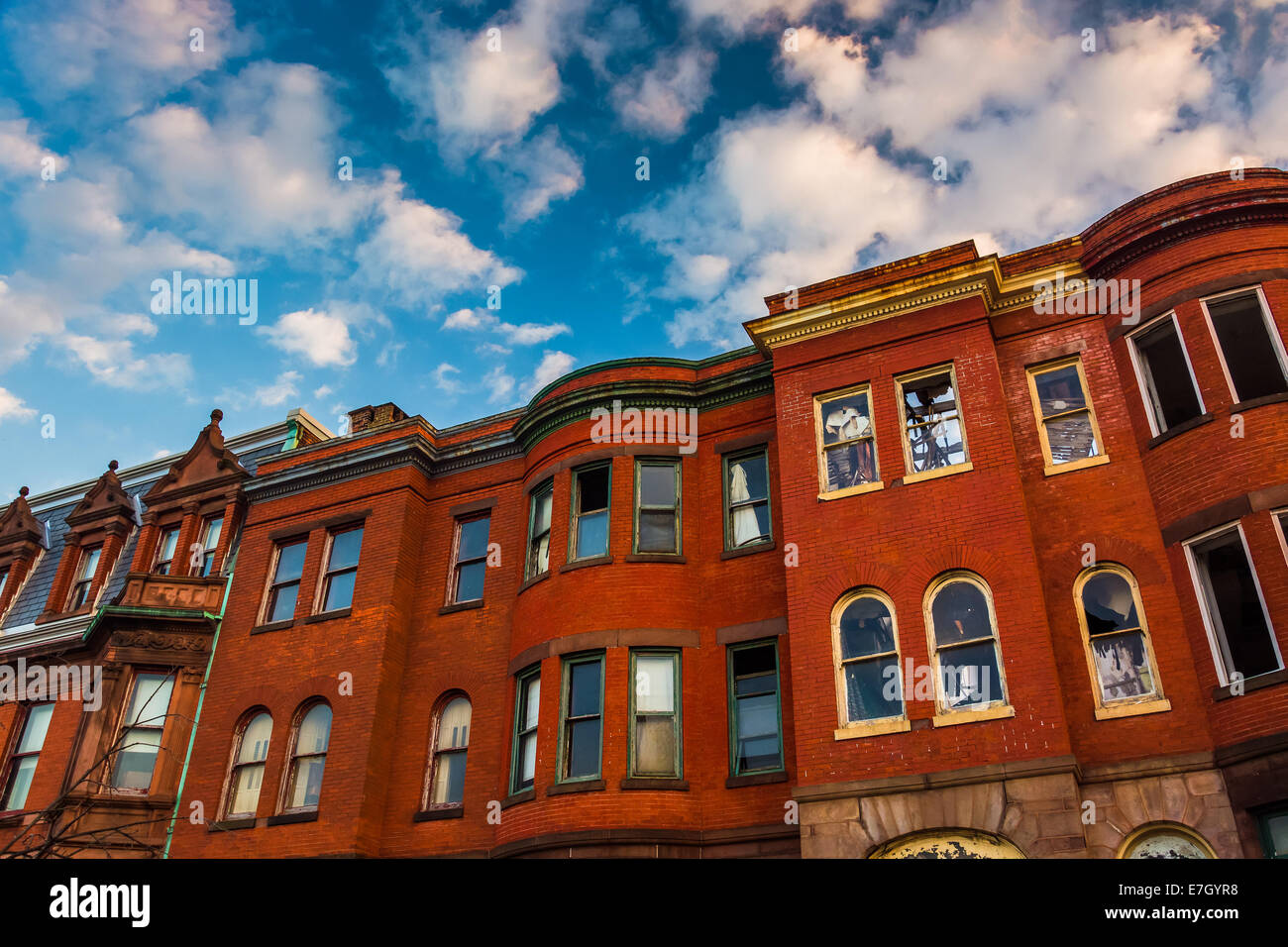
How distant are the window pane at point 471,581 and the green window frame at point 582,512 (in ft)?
8.82

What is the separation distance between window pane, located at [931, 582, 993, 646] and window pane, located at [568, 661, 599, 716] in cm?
554

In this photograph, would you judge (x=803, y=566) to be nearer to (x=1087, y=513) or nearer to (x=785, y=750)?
(x=785, y=750)

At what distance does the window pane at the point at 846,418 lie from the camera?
16297 mm

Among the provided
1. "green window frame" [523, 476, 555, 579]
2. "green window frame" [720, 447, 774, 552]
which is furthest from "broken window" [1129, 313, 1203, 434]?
"green window frame" [523, 476, 555, 579]

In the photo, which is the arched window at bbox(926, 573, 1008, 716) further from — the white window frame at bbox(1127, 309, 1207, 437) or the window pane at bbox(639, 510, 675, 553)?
the window pane at bbox(639, 510, 675, 553)

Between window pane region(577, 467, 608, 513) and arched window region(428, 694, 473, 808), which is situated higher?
window pane region(577, 467, 608, 513)

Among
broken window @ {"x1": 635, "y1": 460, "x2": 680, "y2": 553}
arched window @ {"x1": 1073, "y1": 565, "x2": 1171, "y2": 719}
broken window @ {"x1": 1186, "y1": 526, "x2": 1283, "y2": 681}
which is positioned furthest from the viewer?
broken window @ {"x1": 635, "y1": 460, "x2": 680, "y2": 553}

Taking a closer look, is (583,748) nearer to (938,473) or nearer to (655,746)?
(655,746)

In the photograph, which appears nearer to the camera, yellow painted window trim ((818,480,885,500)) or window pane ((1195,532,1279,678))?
window pane ((1195,532,1279,678))

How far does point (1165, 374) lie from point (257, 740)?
56.9ft

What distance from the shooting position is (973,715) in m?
13.1

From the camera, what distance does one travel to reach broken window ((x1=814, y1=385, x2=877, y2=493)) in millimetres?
15898

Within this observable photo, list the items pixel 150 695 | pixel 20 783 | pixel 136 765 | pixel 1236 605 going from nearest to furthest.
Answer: pixel 1236 605 → pixel 136 765 → pixel 150 695 → pixel 20 783

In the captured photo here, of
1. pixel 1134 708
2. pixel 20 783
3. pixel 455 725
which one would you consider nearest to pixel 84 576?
Result: pixel 20 783
